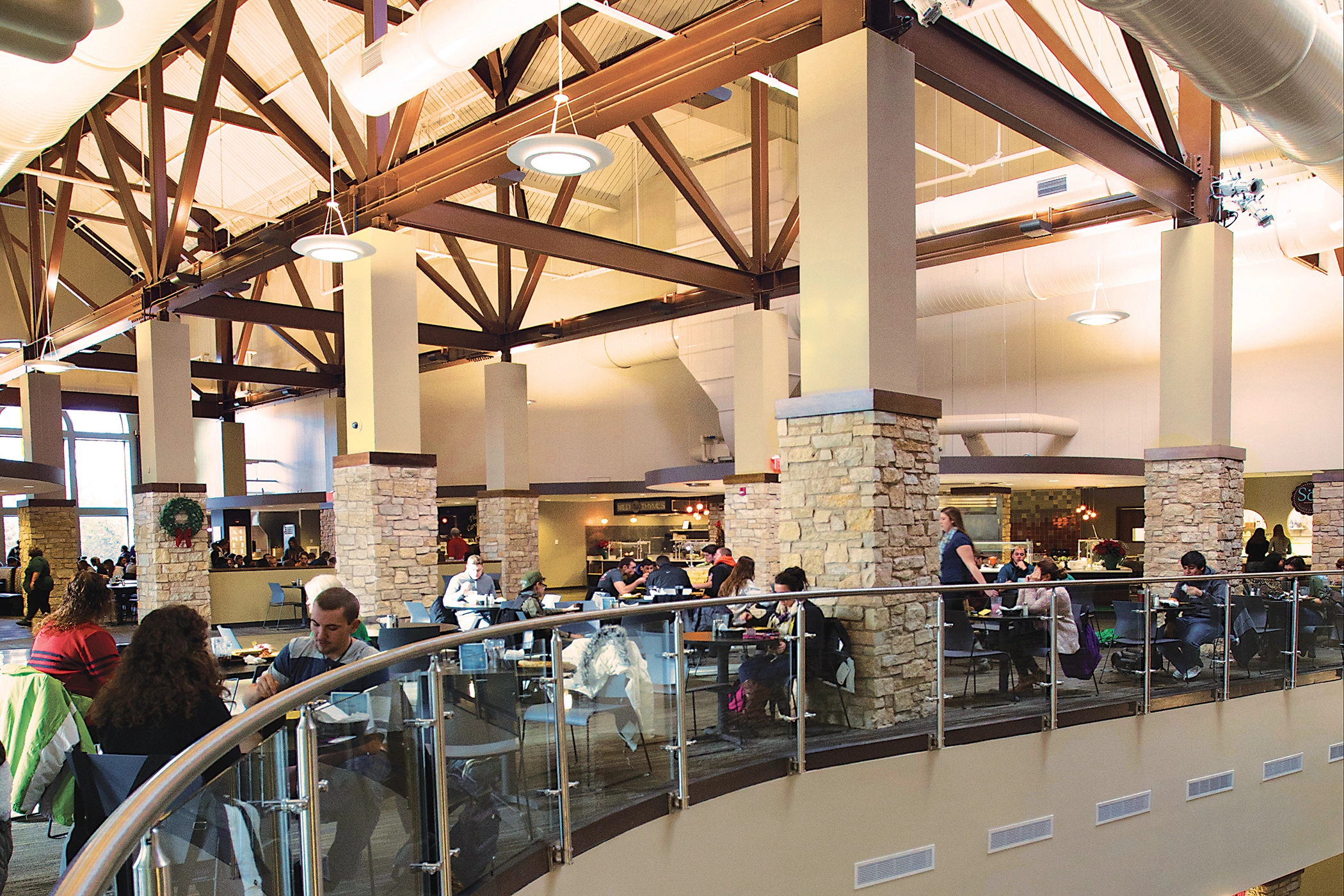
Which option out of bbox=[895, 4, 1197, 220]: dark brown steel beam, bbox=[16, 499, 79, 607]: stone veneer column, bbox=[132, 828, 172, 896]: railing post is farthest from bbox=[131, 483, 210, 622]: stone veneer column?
bbox=[132, 828, 172, 896]: railing post

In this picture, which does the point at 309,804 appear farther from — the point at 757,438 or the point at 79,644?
the point at 757,438

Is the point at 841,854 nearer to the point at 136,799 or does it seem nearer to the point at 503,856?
the point at 503,856

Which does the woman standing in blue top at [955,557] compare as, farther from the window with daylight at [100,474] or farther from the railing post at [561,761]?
the window with daylight at [100,474]

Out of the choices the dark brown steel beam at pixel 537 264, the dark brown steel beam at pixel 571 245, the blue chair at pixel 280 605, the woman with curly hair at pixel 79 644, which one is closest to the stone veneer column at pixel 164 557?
the blue chair at pixel 280 605

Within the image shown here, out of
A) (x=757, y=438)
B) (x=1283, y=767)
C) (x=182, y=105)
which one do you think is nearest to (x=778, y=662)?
(x=1283, y=767)

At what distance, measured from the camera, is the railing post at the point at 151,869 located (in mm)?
1716

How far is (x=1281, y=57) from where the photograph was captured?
5434 millimetres

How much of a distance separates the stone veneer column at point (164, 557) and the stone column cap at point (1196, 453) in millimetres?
13100

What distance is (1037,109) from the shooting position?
28.3 feet

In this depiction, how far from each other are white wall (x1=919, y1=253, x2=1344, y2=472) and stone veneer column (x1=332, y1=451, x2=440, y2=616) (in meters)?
9.84

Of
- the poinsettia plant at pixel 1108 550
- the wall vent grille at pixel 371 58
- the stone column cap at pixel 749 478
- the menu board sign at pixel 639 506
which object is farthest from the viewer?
the menu board sign at pixel 639 506

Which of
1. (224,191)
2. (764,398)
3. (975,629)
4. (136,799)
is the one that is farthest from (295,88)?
(136,799)

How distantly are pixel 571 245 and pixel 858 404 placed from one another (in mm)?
6553

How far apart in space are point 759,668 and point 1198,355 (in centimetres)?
851
